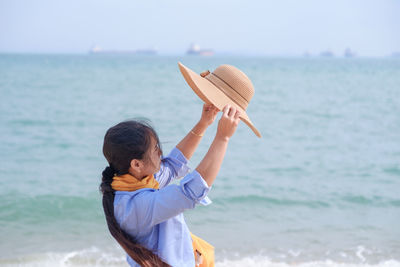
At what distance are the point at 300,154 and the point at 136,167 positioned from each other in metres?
6.99

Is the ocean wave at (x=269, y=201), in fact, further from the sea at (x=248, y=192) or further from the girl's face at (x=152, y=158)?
the girl's face at (x=152, y=158)

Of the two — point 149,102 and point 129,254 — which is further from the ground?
point 129,254

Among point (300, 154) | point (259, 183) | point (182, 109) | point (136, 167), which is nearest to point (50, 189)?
point (259, 183)

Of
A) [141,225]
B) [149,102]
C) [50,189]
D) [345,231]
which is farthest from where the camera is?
[149,102]

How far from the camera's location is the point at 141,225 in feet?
4.82

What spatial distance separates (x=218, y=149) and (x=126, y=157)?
1.05ft

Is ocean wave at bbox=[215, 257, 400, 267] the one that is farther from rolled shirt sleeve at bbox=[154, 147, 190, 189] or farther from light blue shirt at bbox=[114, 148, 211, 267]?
light blue shirt at bbox=[114, 148, 211, 267]

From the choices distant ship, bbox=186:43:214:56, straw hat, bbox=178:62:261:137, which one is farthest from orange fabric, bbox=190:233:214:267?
distant ship, bbox=186:43:214:56

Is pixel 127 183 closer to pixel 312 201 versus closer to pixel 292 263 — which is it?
pixel 292 263

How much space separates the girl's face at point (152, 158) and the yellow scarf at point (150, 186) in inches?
1.3

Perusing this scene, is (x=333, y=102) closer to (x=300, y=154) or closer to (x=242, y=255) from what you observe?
(x=300, y=154)

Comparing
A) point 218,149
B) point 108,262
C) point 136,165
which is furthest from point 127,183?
point 108,262

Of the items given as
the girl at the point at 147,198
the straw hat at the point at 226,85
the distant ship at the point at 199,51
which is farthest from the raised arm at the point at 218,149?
the distant ship at the point at 199,51

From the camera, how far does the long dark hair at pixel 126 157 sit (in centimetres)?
151
